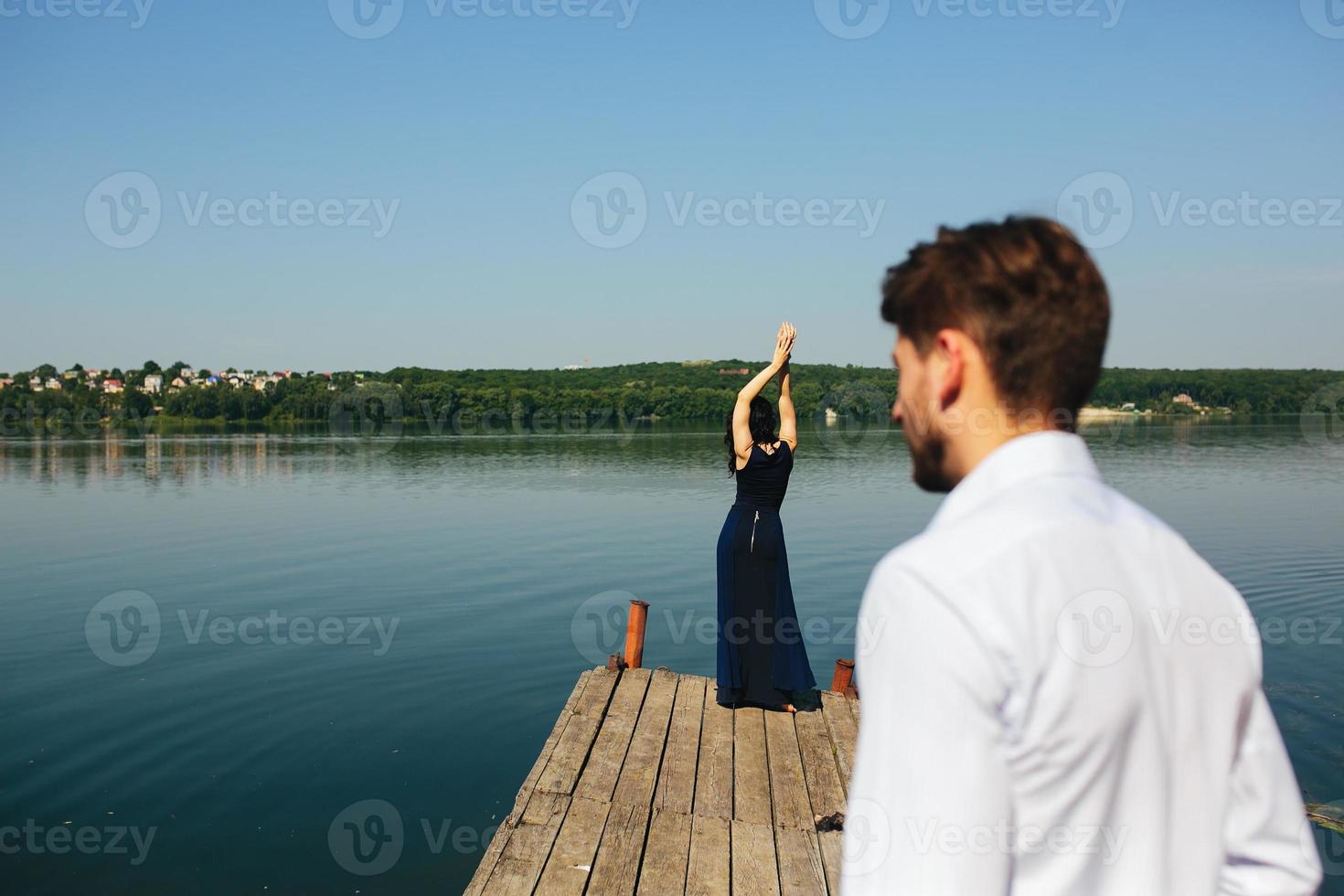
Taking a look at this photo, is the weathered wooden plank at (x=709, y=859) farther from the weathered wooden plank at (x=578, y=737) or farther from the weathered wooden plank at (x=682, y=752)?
the weathered wooden plank at (x=578, y=737)

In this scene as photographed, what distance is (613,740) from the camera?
7.11 m

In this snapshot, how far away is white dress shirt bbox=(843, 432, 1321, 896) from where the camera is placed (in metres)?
1.15

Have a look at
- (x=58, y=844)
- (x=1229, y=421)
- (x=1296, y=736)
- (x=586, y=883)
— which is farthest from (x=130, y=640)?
(x=1229, y=421)

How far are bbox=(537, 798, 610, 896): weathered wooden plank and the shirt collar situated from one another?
4.12m

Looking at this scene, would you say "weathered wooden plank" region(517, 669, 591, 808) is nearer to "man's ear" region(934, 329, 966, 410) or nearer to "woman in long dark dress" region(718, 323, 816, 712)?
"woman in long dark dress" region(718, 323, 816, 712)

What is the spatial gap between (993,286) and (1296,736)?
12170 mm

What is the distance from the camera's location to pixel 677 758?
6.69 m

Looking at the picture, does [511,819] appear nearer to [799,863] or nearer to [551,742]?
[551,742]

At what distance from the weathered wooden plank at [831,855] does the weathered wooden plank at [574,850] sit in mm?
1176

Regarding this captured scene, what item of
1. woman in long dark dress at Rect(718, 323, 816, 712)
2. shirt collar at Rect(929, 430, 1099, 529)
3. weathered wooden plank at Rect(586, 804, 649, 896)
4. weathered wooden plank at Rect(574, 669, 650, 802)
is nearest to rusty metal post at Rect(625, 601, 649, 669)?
weathered wooden plank at Rect(574, 669, 650, 802)

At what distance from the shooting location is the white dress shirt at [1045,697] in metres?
1.15

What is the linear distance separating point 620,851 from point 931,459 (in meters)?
4.39

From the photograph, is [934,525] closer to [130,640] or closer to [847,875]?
[847,875]

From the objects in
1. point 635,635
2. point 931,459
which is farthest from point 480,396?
point 931,459
